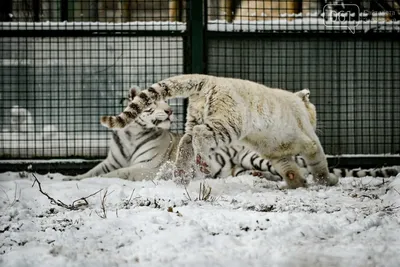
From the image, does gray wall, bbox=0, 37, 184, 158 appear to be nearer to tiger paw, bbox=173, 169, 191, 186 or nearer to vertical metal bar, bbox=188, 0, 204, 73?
vertical metal bar, bbox=188, 0, 204, 73

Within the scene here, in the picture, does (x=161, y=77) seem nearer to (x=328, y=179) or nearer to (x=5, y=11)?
(x=5, y=11)

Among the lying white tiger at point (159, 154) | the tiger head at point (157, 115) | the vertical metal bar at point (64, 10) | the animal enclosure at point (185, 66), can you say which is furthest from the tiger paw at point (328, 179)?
the vertical metal bar at point (64, 10)

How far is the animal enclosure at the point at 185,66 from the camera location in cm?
654

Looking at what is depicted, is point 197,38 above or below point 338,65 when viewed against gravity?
above

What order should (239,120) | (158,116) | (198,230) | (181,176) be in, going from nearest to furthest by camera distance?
(198,230) < (181,176) < (239,120) < (158,116)

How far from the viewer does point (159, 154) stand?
20.1 feet

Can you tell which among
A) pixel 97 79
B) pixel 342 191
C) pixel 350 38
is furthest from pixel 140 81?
pixel 342 191

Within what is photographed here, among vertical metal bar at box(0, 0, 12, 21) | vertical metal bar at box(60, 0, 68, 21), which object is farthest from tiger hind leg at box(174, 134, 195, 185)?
vertical metal bar at box(0, 0, 12, 21)

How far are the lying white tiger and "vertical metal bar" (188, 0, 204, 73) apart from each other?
0.62m

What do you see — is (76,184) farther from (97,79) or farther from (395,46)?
(395,46)

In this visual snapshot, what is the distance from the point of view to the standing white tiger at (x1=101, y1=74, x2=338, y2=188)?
4332 mm

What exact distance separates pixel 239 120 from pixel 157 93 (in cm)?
70

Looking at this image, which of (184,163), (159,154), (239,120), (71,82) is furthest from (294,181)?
(71,82)

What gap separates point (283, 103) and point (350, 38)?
2.07m
